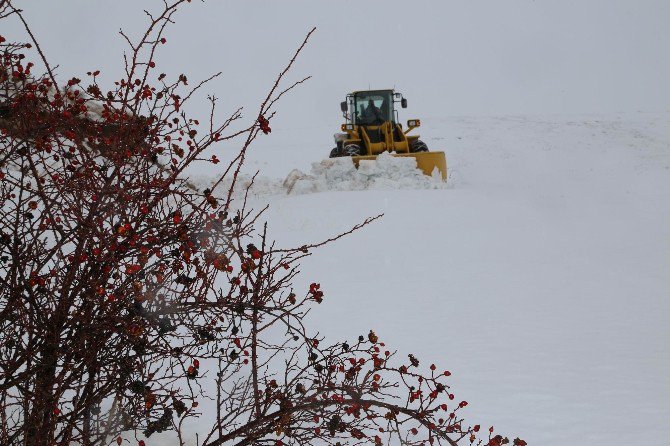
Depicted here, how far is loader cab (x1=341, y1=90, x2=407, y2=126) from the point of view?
1672cm

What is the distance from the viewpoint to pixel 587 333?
6398mm

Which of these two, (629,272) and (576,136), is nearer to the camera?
(629,272)

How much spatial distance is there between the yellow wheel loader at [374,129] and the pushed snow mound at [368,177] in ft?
4.71

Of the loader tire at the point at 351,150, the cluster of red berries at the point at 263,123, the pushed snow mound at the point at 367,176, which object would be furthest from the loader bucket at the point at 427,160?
the cluster of red berries at the point at 263,123

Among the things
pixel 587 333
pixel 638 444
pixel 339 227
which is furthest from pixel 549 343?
pixel 339 227

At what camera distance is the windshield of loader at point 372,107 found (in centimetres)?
1670

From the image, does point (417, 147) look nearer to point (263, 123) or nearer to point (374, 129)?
point (374, 129)

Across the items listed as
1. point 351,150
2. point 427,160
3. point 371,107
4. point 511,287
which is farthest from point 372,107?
point 511,287

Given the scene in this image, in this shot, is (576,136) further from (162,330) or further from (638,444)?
(162,330)

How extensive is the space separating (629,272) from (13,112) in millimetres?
8415

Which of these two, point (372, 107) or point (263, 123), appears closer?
point (263, 123)

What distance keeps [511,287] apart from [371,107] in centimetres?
989

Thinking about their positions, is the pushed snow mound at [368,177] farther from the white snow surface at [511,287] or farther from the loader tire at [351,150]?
the loader tire at [351,150]

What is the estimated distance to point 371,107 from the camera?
16.8 metres
